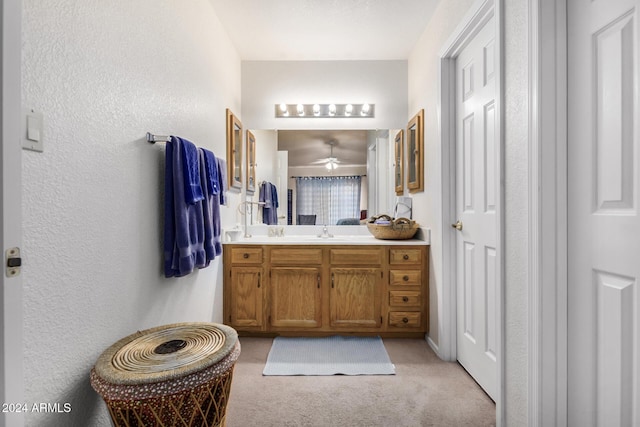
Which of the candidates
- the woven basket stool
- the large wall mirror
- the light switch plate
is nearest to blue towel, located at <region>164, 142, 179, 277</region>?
the woven basket stool

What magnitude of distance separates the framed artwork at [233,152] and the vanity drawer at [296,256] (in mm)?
730

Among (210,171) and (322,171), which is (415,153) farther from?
(210,171)

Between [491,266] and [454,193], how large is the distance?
0.60 metres

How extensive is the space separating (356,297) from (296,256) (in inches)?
23.2

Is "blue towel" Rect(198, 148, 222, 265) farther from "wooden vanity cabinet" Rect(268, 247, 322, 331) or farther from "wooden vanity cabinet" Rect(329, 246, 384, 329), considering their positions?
"wooden vanity cabinet" Rect(329, 246, 384, 329)

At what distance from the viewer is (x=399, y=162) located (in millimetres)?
2898

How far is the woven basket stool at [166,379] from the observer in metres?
0.91

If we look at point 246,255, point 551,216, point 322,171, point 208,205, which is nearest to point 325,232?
point 322,171

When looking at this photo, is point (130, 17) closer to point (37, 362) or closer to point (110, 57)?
point (110, 57)

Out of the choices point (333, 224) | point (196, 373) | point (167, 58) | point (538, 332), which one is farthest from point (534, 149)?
point (333, 224)

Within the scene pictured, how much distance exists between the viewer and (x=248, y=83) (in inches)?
117

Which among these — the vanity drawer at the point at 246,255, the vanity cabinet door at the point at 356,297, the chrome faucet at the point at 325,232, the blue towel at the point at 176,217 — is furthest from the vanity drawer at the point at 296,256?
the blue towel at the point at 176,217

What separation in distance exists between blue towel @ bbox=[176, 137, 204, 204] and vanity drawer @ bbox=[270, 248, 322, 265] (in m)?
1.00

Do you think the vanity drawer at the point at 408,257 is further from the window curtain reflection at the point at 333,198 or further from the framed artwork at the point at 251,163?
the framed artwork at the point at 251,163
